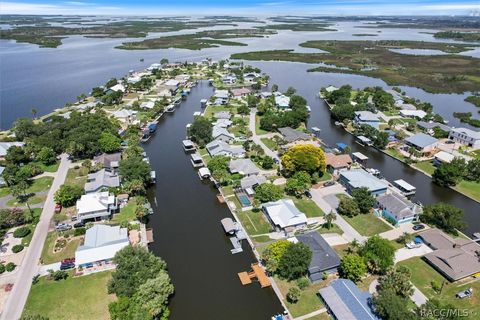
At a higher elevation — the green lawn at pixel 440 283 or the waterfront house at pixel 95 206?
the waterfront house at pixel 95 206

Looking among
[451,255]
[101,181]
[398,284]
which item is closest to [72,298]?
[101,181]

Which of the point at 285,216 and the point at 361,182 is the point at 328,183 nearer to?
the point at 361,182

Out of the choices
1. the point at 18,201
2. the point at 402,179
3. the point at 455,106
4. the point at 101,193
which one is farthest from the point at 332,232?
the point at 455,106

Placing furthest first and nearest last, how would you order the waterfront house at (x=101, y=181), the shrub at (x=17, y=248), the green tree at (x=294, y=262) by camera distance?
the waterfront house at (x=101, y=181)
the shrub at (x=17, y=248)
the green tree at (x=294, y=262)

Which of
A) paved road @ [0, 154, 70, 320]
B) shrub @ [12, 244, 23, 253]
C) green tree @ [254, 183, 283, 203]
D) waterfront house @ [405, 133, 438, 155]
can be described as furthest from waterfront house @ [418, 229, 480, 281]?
shrub @ [12, 244, 23, 253]

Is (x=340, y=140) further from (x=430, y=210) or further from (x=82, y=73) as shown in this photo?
(x=82, y=73)

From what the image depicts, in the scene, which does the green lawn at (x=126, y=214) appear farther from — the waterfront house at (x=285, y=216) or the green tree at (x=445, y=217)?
A: the green tree at (x=445, y=217)

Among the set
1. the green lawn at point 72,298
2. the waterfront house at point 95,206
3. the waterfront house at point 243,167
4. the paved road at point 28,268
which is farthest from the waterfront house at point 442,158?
the paved road at point 28,268
